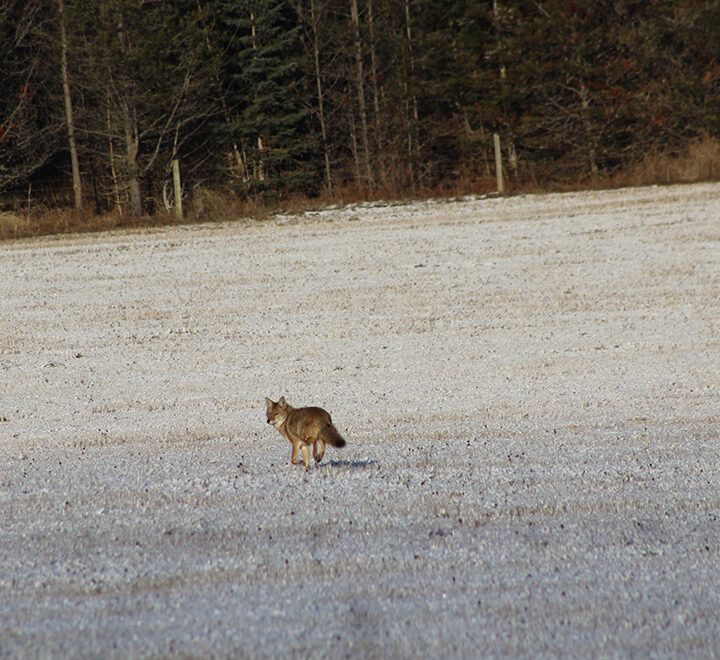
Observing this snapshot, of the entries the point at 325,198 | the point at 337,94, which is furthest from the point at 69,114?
Result: the point at 337,94

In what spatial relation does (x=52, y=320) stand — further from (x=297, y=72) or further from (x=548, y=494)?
(x=297, y=72)

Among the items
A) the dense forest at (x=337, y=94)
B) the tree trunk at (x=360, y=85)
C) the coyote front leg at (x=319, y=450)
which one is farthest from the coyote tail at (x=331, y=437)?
the tree trunk at (x=360, y=85)

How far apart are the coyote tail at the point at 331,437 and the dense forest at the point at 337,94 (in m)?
27.5

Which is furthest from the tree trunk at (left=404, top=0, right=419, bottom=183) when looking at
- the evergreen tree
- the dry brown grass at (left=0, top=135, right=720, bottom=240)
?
the dry brown grass at (left=0, top=135, right=720, bottom=240)

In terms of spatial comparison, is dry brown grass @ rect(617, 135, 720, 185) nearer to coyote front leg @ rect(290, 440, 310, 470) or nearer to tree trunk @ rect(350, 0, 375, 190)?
tree trunk @ rect(350, 0, 375, 190)

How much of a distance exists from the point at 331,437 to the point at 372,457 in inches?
40.2

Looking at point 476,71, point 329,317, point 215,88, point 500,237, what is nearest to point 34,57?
point 215,88

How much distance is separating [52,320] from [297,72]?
2921 centimetres

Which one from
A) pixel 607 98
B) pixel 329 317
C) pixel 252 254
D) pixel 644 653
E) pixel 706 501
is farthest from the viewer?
pixel 607 98

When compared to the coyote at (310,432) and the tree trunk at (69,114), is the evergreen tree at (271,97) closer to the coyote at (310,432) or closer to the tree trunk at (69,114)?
the tree trunk at (69,114)

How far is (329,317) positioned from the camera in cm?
1585

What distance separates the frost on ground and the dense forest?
15.3m

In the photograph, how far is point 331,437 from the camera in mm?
5160

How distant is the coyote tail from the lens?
5.11 metres
